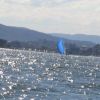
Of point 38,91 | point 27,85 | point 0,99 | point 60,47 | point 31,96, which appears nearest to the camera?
point 0,99

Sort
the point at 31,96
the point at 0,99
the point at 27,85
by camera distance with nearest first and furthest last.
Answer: the point at 0,99
the point at 31,96
the point at 27,85

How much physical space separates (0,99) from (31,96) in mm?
5790

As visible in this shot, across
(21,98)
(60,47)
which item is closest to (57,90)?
(21,98)

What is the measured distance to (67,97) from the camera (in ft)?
210

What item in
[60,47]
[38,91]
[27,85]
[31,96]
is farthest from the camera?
[60,47]

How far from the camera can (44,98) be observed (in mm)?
62188

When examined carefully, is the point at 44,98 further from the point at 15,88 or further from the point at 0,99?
the point at 15,88

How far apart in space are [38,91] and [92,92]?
8.54 meters

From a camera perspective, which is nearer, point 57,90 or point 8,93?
point 8,93

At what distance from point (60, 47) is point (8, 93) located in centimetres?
10526

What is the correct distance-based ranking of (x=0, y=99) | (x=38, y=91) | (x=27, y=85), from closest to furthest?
(x=0, y=99), (x=38, y=91), (x=27, y=85)

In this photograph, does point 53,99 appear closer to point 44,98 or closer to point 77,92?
point 44,98

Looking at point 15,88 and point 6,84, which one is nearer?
point 15,88

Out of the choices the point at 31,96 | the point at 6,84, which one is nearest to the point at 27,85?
the point at 6,84
